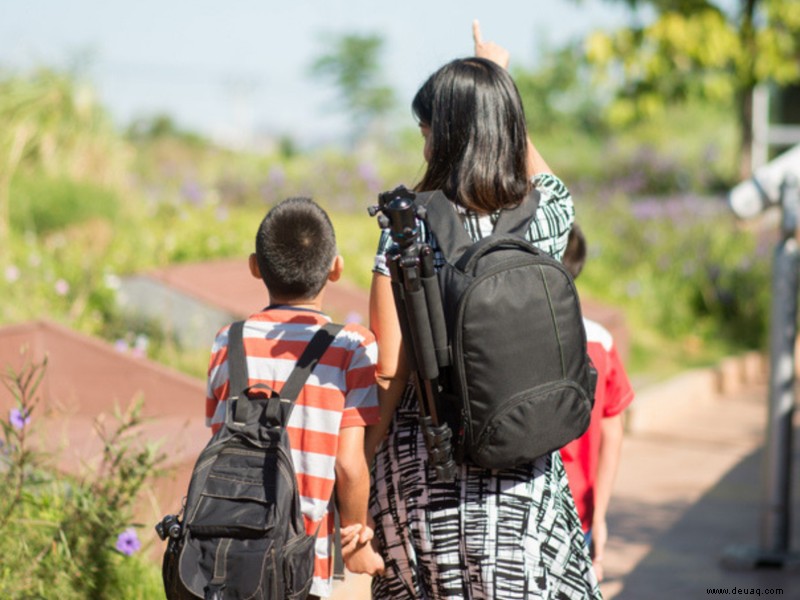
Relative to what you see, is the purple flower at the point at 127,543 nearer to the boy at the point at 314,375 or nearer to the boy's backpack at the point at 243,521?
the boy at the point at 314,375

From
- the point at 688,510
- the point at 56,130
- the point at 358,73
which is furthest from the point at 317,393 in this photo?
the point at 358,73

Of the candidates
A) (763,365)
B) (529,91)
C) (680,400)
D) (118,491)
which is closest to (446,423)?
(118,491)

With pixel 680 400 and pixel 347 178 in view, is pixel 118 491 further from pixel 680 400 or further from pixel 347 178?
pixel 347 178

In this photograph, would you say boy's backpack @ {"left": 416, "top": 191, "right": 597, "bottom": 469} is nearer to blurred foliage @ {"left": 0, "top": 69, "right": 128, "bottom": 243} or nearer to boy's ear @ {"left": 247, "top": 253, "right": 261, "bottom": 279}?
boy's ear @ {"left": 247, "top": 253, "right": 261, "bottom": 279}

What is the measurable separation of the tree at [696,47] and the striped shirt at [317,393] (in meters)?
11.2

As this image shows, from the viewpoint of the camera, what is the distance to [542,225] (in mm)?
2418

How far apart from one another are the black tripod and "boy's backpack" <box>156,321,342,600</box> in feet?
1.05

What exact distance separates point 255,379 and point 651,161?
15.7 metres

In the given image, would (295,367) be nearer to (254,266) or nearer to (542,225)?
(254,266)

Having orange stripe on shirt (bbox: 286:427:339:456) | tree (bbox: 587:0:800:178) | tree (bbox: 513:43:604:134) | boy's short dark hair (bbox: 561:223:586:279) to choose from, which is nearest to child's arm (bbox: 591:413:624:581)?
boy's short dark hair (bbox: 561:223:586:279)

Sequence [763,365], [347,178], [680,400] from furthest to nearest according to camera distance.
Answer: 1. [347,178]
2. [763,365]
3. [680,400]

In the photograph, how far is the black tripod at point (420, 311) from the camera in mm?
2109

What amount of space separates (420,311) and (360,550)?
0.63 m

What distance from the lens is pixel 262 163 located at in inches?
736
